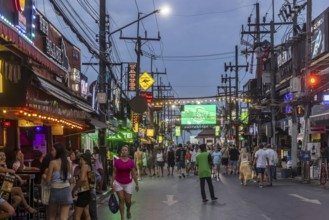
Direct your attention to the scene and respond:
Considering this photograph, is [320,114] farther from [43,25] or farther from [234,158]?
[43,25]

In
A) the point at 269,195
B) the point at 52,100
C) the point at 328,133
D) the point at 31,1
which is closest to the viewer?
the point at 52,100

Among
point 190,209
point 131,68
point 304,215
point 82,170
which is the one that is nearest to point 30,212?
point 82,170

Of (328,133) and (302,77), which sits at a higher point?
(302,77)

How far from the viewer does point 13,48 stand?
11172 mm

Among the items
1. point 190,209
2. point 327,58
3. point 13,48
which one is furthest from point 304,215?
point 327,58

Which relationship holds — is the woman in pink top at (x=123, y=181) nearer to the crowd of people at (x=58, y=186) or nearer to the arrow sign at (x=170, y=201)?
the crowd of people at (x=58, y=186)

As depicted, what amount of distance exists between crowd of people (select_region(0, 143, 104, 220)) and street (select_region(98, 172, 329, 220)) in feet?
7.98

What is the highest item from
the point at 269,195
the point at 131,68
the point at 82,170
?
the point at 131,68

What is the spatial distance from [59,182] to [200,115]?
6383 cm

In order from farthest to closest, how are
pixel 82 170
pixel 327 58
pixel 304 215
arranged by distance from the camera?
pixel 327 58
pixel 304 215
pixel 82 170

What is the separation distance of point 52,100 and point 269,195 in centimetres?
837

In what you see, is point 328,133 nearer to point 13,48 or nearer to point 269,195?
point 269,195

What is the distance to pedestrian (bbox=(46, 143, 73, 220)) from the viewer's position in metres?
9.61

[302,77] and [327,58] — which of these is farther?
[327,58]
